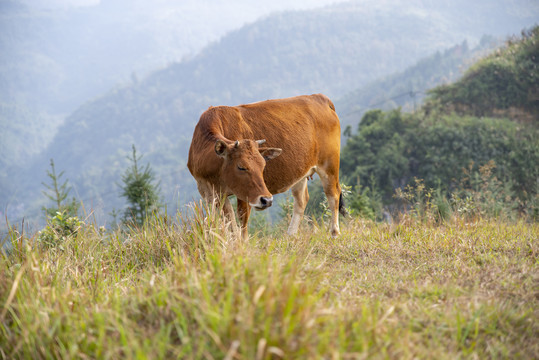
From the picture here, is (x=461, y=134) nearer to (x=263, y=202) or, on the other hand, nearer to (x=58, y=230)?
(x=263, y=202)

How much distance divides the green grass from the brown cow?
25.3 inches

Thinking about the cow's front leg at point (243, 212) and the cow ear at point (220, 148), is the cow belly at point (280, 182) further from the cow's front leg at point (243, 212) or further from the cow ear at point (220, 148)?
the cow ear at point (220, 148)

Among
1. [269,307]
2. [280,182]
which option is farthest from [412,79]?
[269,307]

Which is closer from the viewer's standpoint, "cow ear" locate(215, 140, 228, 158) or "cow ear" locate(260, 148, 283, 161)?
"cow ear" locate(215, 140, 228, 158)

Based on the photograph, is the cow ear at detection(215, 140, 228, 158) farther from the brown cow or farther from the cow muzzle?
the cow muzzle

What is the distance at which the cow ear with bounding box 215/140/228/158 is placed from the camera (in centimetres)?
503

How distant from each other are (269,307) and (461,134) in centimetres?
2781

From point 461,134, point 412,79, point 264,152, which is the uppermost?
point 264,152

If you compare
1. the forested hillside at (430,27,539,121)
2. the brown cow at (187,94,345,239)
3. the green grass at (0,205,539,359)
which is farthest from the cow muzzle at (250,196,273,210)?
the forested hillside at (430,27,539,121)

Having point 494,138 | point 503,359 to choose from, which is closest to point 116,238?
point 503,359

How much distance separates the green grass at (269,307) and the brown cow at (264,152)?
0.64m

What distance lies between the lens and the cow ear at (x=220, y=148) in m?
5.03

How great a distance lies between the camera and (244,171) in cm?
514

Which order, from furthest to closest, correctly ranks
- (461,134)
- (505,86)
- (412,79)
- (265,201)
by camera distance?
(412,79), (505,86), (461,134), (265,201)
